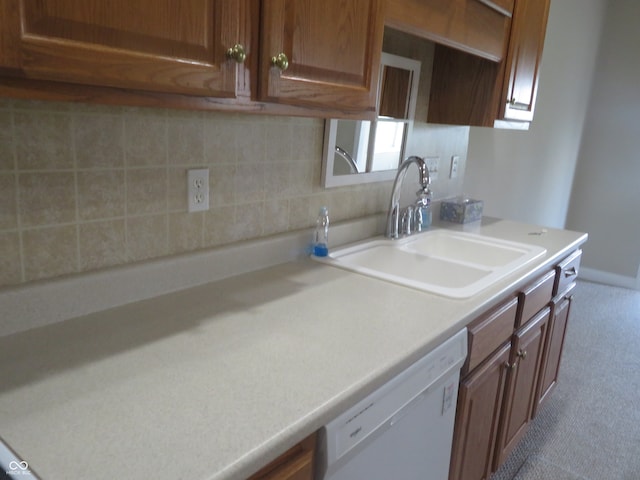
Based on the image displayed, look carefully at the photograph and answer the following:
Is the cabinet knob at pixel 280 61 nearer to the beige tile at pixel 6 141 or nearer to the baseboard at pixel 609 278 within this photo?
the beige tile at pixel 6 141

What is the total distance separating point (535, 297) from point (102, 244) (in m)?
1.43

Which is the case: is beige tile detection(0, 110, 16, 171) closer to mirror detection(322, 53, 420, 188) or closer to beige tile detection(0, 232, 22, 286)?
beige tile detection(0, 232, 22, 286)

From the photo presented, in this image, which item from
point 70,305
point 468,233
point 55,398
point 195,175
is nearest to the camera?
point 55,398

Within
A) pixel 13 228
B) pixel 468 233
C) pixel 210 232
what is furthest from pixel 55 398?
pixel 468 233

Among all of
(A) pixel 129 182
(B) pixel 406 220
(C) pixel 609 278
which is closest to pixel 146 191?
(A) pixel 129 182

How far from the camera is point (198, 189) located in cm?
130

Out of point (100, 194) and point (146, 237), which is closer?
point (100, 194)

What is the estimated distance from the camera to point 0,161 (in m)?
0.93

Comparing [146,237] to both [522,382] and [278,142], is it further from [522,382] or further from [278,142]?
[522,382]

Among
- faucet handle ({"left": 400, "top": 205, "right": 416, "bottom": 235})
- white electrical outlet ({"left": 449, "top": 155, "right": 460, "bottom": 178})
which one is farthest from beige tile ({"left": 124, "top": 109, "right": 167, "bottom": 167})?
white electrical outlet ({"left": 449, "top": 155, "right": 460, "bottom": 178})

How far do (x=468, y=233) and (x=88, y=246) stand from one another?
155cm

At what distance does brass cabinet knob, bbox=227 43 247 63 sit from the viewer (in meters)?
0.87

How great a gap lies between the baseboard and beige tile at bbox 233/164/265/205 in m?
4.11

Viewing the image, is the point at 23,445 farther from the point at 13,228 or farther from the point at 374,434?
the point at 374,434
